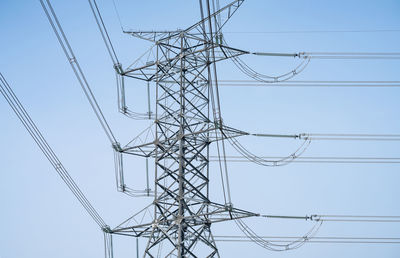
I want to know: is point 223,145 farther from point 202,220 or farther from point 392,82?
point 392,82

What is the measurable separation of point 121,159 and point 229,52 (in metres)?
6.08

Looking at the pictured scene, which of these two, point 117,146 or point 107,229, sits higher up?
point 117,146

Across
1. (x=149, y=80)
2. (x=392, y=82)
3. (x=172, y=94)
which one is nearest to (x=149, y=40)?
(x=149, y=80)

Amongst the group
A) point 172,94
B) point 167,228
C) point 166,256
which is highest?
point 172,94

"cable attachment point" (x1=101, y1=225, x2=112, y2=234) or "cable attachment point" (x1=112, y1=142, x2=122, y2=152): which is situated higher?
"cable attachment point" (x1=112, y1=142, x2=122, y2=152)

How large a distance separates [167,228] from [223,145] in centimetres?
338

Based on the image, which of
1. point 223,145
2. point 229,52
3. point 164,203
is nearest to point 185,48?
point 229,52

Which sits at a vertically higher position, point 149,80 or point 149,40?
point 149,40

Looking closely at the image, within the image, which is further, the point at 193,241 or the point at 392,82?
the point at 392,82

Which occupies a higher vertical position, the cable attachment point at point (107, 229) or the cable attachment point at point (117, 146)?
the cable attachment point at point (117, 146)

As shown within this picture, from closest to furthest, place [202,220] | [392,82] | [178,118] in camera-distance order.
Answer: [202,220] < [178,118] < [392,82]

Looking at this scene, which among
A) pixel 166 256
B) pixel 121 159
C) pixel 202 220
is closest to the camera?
pixel 166 256

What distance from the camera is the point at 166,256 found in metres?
13.6

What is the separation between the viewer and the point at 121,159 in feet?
57.3
